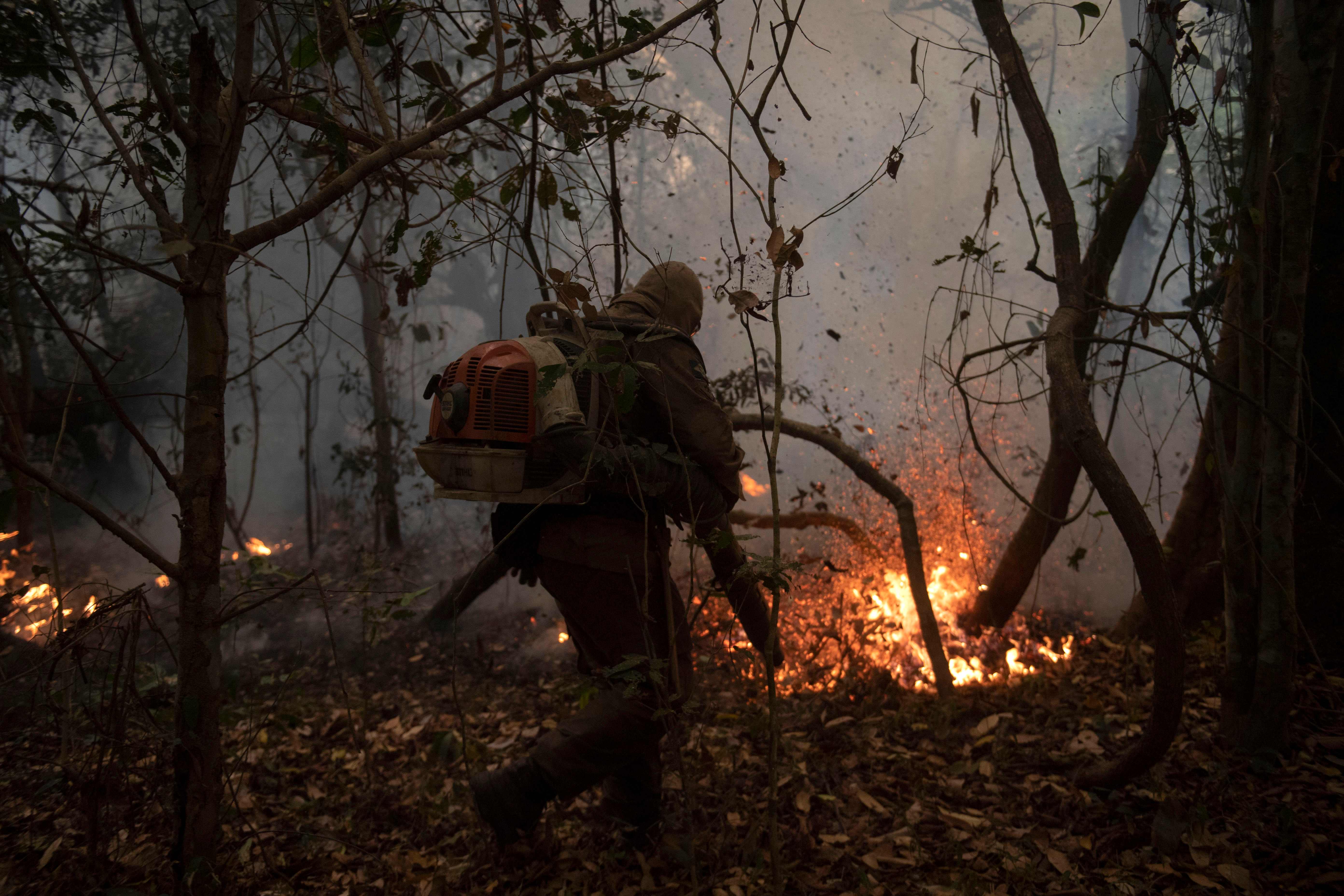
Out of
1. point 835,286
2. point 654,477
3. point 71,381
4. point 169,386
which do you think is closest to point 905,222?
point 835,286

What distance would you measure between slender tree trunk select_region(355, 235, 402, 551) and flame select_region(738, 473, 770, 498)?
3011mm

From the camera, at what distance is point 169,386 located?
7.41 metres

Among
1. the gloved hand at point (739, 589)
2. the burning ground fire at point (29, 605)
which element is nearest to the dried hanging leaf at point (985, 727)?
the gloved hand at point (739, 589)

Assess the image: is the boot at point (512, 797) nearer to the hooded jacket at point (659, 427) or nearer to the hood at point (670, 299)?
the hooded jacket at point (659, 427)

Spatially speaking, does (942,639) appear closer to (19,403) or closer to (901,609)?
(901,609)

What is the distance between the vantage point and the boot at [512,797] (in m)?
→ 2.18

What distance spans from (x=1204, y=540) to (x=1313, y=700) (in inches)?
41.1

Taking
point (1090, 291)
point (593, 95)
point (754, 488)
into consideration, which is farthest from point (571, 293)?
point (754, 488)

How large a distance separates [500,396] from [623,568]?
2.08ft

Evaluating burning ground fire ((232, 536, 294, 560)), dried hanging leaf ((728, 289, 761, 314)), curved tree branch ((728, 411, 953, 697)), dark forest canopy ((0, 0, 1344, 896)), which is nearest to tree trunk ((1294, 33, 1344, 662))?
dark forest canopy ((0, 0, 1344, 896))

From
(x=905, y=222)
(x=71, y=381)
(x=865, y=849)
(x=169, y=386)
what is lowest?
(x=865, y=849)

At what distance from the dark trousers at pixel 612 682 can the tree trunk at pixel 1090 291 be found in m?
1.57

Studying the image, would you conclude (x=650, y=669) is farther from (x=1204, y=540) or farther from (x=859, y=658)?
(x=1204, y=540)

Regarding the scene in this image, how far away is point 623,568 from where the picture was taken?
85.8 inches
